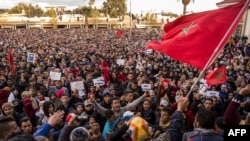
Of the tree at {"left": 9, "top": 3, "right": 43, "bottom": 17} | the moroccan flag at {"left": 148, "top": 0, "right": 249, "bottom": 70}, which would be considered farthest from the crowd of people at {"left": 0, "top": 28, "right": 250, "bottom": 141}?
the tree at {"left": 9, "top": 3, "right": 43, "bottom": 17}

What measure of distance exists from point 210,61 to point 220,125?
0.83 meters

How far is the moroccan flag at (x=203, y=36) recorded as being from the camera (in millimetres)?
4148

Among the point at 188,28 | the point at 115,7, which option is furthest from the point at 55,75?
the point at 115,7

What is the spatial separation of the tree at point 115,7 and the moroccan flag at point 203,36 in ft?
253

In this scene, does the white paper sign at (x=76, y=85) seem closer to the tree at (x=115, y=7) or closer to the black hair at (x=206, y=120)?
the black hair at (x=206, y=120)

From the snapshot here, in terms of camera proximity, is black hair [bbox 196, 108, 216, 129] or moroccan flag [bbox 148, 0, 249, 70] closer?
black hair [bbox 196, 108, 216, 129]

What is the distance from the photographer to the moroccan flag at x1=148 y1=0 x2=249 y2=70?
4148 millimetres

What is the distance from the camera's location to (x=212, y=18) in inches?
175

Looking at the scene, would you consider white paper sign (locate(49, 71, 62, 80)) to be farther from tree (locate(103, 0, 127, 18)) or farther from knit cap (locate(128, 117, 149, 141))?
tree (locate(103, 0, 127, 18))

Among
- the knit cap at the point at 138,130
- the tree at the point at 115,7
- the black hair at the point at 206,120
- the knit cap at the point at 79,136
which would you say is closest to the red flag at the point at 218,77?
the knit cap at the point at 138,130

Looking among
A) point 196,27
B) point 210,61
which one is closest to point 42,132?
point 210,61

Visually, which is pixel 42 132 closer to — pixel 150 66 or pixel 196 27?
pixel 196 27

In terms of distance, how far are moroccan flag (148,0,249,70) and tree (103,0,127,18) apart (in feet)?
253

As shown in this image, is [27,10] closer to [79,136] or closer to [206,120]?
[79,136]
